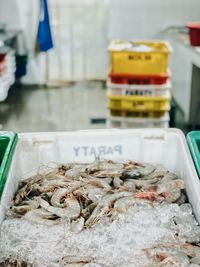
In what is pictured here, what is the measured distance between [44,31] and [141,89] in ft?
8.66

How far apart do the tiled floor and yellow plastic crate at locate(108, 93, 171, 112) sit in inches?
39.9

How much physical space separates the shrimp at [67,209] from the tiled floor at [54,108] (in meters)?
2.67

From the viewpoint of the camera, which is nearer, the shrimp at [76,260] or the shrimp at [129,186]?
the shrimp at [76,260]

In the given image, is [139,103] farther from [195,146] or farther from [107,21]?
[107,21]

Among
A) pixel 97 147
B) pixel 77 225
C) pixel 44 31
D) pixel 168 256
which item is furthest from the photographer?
pixel 44 31

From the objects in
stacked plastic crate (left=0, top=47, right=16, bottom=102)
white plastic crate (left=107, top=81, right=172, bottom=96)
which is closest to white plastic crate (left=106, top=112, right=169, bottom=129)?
white plastic crate (left=107, top=81, right=172, bottom=96)

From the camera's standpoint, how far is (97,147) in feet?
5.89

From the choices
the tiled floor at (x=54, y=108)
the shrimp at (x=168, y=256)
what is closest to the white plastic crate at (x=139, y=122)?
the tiled floor at (x=54, y=108)

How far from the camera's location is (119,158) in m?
1.82

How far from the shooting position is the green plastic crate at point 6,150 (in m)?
1.44

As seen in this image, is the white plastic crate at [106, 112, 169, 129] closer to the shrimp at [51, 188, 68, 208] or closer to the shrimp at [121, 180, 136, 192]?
the shrimp at [121, 180, 136, 192]

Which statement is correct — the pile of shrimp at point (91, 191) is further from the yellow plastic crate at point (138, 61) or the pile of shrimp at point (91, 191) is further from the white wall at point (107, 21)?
the white wall at point (107, 21)

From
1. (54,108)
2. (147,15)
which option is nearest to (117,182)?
(54,108)

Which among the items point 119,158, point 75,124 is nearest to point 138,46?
point 75,124
